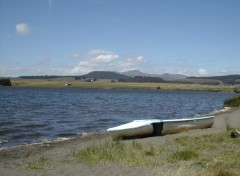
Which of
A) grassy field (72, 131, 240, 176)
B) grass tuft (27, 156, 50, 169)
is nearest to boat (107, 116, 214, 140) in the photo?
grassy field (72, 131, 240, 176)

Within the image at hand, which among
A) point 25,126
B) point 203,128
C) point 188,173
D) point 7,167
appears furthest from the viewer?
point 25,126

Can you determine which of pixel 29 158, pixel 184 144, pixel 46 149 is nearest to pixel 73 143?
pixel 46 149

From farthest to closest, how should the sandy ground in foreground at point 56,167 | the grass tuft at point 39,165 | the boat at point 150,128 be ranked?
the boat at point 150,128
the grass tuft at point 39,165
the sandy ground in foreground at point 56,167

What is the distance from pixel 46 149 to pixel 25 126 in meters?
10.4

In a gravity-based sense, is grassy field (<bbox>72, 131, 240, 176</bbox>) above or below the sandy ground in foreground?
above

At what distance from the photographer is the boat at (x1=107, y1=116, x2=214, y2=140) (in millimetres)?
18609

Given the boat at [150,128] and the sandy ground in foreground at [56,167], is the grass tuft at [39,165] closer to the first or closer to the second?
the sandy ground in foreground at [56,167]

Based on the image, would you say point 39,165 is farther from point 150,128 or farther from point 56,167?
point 150,128

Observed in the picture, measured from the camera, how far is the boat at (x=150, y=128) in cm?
1861

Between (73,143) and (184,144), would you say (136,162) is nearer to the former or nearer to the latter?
(184,144)

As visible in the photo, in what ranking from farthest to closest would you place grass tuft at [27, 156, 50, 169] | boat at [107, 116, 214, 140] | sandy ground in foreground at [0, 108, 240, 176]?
boat at [107, 116, 214, 140]
grass tuft at [27, 156, 50, 169]
sandy ground in foreground at [0, 108, 240, 176]

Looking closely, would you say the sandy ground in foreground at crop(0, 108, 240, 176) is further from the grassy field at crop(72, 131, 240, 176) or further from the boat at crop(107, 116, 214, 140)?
the boat at crop(107, 116, 214, 140)

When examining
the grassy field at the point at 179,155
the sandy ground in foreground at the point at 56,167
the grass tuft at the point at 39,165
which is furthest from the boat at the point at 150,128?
the grass tuft at the point at 39,165

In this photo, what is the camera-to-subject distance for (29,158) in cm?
1487
